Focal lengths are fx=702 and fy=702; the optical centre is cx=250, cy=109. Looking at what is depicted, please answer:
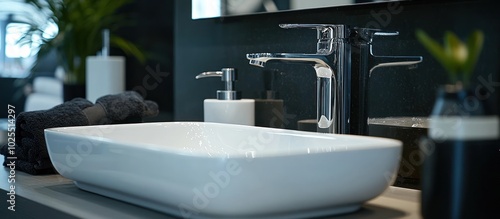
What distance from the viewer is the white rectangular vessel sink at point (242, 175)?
73 cm

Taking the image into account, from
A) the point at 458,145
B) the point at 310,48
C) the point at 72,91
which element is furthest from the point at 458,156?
the point at 72,91

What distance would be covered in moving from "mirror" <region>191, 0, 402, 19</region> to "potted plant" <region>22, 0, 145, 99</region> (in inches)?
44.8

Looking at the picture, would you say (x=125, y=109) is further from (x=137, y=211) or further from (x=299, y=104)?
(x=137, y=211)

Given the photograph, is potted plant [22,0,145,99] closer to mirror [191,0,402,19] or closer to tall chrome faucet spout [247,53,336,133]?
mirror [191,0,402,19]

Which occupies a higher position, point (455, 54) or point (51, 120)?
point (455, 54)

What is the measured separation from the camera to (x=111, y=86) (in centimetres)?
224

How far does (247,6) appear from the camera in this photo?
4.50ft

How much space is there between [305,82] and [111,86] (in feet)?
3.60

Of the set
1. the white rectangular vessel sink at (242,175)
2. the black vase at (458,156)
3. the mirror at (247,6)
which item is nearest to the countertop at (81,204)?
the white rectangular vessel sink at (242,175)

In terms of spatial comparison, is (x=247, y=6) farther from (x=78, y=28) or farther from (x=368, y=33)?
(x=78, y=28)

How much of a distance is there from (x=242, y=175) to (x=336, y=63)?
0.43 meters

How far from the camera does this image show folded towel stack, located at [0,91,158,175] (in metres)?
1.13

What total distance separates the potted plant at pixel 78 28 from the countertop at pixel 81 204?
61.3 inches

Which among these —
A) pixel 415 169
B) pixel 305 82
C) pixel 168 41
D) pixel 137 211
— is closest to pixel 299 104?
pixel 305 82
